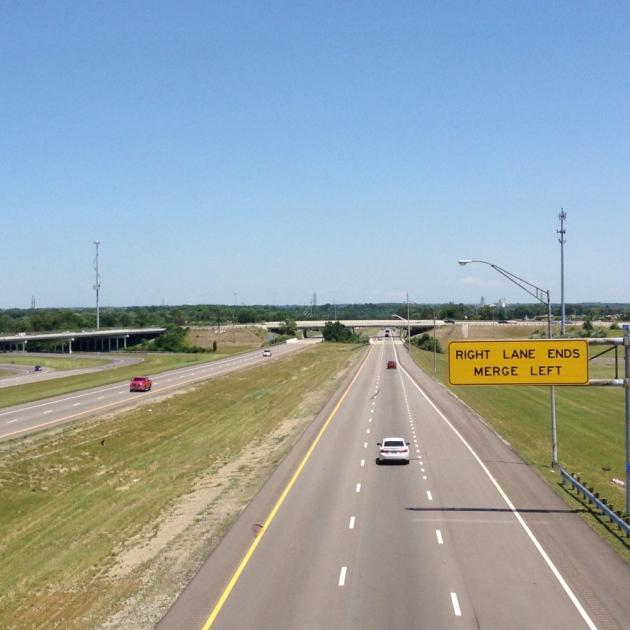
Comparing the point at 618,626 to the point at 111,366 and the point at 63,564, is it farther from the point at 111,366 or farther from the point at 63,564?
the point at 111,366

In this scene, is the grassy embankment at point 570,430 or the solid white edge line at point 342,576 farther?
the grassy embankment at point 570,430

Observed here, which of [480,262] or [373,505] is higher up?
[480,262]

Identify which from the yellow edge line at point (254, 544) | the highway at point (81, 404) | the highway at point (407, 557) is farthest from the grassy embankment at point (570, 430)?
the highway at point (81, 404)

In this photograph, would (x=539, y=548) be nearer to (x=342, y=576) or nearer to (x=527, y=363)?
(x=342, y=576)

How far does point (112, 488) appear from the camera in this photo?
34.8 metres

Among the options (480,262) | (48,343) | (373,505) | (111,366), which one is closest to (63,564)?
(373,505)

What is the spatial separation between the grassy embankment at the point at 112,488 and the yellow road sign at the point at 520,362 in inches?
368

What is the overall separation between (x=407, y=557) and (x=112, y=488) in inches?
725

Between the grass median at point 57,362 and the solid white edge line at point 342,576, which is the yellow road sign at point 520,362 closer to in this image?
the solid white edge line at point 342,576

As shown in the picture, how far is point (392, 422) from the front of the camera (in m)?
49.5

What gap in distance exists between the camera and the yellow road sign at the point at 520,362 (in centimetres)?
2759

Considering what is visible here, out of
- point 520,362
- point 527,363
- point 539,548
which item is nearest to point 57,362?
point 520,362

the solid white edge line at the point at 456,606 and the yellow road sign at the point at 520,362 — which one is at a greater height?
the yellow road sign at the point at 520,362

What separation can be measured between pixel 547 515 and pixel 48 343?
599ft
